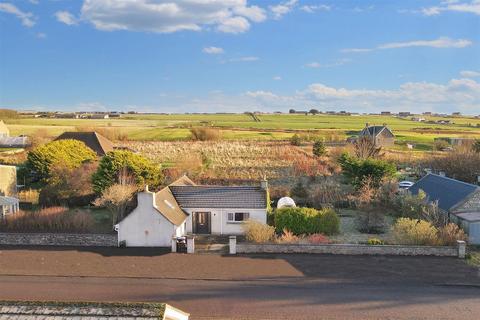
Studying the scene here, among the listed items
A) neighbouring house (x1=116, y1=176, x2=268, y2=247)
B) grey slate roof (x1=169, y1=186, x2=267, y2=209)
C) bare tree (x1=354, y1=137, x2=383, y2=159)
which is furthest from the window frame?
bare tree (x1=354, y1=137, x2=383, y2=159)

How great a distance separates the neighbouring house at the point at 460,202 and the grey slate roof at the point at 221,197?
38.8 ft

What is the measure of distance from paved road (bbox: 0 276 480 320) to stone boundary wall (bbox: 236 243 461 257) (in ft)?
12.4

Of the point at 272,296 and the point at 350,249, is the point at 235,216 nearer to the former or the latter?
the point at 350,249

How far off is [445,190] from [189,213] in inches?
700

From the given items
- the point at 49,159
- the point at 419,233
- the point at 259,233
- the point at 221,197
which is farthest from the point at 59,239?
the point at 419,233

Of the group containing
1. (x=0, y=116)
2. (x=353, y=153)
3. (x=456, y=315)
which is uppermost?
(x=0, y=116)

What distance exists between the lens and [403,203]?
31500 mm

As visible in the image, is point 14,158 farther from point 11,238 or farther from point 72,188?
point 11,238

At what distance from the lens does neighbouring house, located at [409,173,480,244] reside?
26016 mm

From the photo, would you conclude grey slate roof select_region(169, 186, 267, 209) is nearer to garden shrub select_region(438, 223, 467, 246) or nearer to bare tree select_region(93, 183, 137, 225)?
bare tree select_region(93, 183, 137, 225)

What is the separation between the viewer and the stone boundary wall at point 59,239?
25.7 meters

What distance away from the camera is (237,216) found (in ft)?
91.5

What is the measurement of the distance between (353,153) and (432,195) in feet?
60.1

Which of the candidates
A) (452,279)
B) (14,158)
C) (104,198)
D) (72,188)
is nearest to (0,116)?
(14,158)
